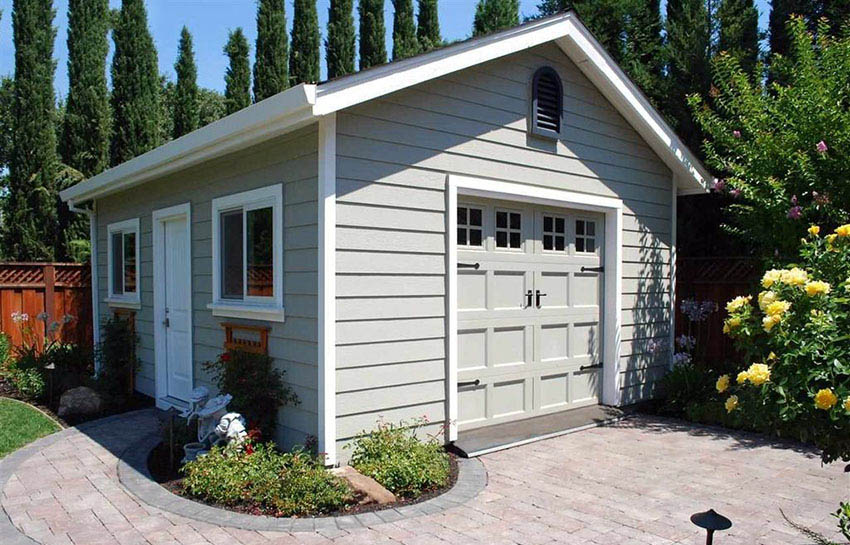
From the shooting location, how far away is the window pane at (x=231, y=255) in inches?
239

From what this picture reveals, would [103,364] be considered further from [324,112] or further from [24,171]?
[24,171]

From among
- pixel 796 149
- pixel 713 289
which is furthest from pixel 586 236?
pixel 713 289

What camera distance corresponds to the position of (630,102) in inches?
A: 275

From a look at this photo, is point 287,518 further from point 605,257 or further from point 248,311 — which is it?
point 605,257

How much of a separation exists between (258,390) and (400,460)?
139 centimetres

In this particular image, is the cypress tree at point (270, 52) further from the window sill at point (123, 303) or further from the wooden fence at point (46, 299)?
the window sill at point (123, 303)

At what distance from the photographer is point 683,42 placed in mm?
9656

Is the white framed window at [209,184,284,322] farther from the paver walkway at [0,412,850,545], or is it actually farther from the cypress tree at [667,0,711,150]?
the cypress tree at [667,0,711,150]

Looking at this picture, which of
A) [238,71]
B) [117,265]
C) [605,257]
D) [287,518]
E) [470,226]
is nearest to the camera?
[287,518]

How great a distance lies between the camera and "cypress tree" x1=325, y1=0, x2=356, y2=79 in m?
17.7

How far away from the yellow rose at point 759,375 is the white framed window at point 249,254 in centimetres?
365

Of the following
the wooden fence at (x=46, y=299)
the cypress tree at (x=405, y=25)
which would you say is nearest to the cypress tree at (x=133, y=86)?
the wooden fence at (x=46, y=299)

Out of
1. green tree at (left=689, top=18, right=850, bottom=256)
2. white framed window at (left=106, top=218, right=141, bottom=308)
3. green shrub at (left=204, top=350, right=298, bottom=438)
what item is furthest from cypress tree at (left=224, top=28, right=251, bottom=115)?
green shrub at (left=204, top=350, right=298, bottom=438)

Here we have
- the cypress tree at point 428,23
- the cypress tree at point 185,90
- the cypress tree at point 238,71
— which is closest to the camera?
the cypress tree at point 185,90
